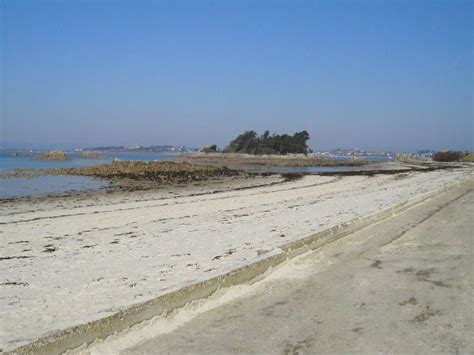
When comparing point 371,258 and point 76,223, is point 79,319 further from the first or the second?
point 76,223

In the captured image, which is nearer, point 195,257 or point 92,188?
point 195,257

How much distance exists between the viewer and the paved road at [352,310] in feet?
13.8

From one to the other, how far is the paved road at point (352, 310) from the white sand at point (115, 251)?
773 millimetres

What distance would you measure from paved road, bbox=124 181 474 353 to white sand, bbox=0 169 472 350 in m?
0.77

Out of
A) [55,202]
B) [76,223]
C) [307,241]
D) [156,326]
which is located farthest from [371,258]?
[55,202]

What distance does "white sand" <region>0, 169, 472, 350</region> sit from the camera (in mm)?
4957

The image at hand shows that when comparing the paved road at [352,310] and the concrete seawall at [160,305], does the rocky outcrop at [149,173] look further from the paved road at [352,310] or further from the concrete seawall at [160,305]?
the paved road at [352,310]

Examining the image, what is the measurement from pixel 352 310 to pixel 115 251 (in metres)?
4.93

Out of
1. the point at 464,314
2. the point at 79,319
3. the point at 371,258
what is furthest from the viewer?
the point at 371,258

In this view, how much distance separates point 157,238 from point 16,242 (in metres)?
3.28

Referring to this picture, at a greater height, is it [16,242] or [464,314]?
[464,314]

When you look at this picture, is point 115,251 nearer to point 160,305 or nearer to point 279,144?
point 160,305

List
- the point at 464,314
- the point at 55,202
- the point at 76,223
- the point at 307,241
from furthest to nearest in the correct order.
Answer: the point at 55,202 → the point at 76,223 → the point at 307,241 → the point at 464,314

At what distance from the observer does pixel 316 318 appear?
4840mm
